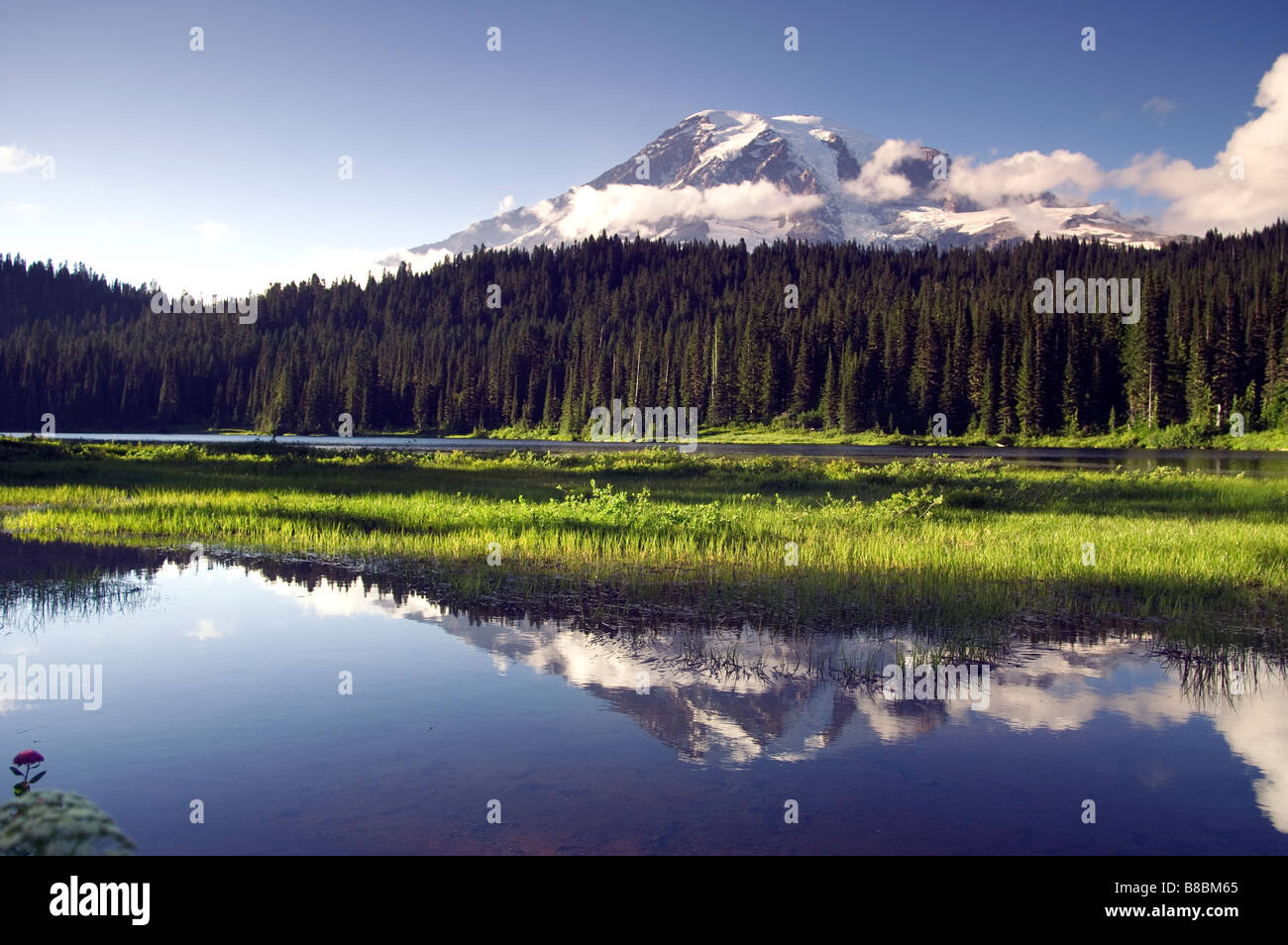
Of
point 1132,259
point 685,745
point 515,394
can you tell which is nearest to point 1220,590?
point 685,745

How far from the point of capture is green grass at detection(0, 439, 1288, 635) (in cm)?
1602

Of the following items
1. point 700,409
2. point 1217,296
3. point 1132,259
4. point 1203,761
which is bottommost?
point 1203,761

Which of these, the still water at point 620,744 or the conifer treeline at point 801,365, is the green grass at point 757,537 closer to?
the still water at point 620,744

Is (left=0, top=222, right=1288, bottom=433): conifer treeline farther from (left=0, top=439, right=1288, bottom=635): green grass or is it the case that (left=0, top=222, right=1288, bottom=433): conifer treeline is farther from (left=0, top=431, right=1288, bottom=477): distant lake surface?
(left=0, top=439, right=1288, bottom=635): green grass

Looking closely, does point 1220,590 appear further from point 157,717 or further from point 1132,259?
point 1132,259

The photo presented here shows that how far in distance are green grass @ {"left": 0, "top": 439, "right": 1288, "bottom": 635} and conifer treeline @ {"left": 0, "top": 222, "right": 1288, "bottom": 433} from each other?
7700 centimetres

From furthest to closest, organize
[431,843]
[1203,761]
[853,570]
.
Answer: [853,570]
[1203,761]
[431,843]

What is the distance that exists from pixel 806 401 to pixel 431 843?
12678 centimetres

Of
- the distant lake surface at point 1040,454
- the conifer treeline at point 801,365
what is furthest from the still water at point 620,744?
the conifer treeline at point 801,365

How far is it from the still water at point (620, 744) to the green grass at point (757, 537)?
7.66ft

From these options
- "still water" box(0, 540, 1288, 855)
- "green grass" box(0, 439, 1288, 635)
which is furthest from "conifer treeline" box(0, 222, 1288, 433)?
"still water" box(0, 540, 1288, 855)

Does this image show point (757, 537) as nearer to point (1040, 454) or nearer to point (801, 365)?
point (1040, 454)

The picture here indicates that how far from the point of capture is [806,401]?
130 meters

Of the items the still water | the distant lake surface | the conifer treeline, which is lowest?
the still water
